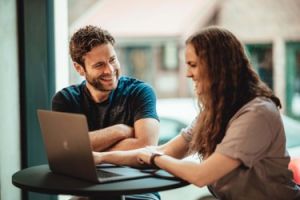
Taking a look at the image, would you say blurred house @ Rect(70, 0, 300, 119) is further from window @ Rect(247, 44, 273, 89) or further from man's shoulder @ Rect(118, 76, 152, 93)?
man's shoulder @ Rect(118, 76, 152, 93)

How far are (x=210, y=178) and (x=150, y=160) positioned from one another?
325 mm

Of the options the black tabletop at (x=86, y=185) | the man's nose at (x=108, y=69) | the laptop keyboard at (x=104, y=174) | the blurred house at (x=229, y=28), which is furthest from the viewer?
the blurred house at (x=229, y=28)

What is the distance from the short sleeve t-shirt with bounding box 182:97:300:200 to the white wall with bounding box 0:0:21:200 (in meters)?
1.70

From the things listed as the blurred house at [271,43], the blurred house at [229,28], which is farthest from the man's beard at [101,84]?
the blurred house at [271,43]

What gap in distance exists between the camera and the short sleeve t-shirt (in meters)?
2.04

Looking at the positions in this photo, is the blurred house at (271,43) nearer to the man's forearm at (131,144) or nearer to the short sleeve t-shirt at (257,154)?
the man's forearm at (131,144)

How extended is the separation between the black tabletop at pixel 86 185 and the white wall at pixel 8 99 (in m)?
1.21

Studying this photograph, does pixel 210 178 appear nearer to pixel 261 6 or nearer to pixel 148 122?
pixel 148 122

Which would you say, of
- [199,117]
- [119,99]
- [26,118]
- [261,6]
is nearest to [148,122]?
[119,99]

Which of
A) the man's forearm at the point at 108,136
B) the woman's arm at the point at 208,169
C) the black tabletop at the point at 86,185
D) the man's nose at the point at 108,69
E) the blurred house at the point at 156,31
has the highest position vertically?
the blurred house at the point at 156,31

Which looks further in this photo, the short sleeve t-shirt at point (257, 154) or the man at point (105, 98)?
the man at point (105, 98)

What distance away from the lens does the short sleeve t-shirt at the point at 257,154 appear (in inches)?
80.5

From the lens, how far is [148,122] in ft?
9.00

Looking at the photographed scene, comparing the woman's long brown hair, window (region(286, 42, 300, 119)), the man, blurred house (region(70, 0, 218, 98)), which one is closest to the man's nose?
the man
